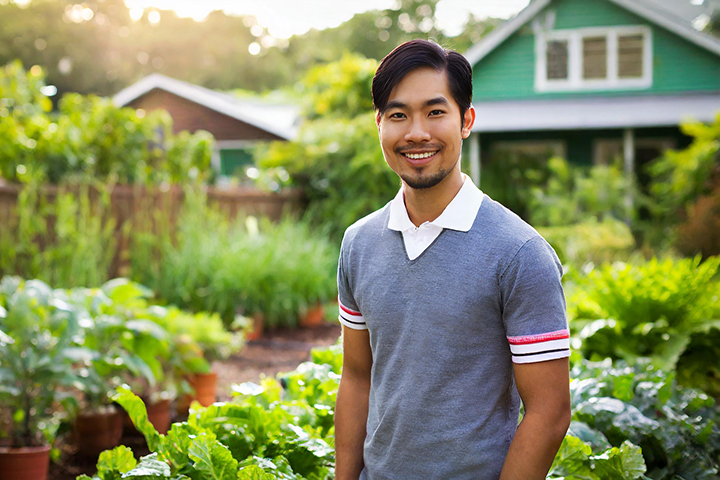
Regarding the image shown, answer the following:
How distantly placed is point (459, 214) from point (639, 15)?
14.6 m

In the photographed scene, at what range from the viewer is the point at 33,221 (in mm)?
5848

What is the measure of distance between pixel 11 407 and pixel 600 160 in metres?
15.3

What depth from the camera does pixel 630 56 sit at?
48.8 feet

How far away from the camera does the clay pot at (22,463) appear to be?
9.16 ft

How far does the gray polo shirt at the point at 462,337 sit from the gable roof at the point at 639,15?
1304 cm

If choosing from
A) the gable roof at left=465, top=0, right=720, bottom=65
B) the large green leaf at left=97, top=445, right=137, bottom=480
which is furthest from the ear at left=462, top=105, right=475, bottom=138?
the gable roof at left=465, top=0, right=720, bottom=65

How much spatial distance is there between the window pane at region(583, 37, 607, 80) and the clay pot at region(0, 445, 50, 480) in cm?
1426

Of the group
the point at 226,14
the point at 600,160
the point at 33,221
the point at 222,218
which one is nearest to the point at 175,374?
the point at 33,221

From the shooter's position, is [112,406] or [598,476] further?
[112,406]

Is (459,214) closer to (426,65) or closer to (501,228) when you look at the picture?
(501,228)

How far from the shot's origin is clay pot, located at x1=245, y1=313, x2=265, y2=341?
662 cm

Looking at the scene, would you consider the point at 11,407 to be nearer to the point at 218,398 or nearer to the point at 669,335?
the point at 218,398

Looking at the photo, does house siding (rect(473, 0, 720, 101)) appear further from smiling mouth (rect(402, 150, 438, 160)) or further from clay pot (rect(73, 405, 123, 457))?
smiling mouth (rect(402, 150, 438, 160))

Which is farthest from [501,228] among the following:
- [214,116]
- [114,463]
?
[214,116]
